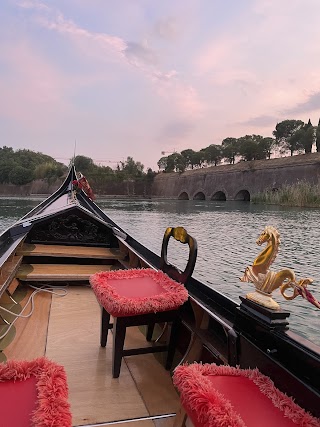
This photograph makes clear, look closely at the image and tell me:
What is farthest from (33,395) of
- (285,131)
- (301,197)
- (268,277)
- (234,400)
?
(285,131)

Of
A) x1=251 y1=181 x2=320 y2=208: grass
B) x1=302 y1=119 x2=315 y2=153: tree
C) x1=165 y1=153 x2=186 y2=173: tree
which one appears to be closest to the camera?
x1=251 y1=181 x2=320 y2=208: grass

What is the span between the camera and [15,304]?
2230 millimetres

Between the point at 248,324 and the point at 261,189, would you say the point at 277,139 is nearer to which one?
the point at 261,189

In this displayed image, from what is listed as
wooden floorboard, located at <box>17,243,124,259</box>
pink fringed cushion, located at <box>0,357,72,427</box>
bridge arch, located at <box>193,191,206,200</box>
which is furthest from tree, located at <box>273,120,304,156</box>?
pink fringed cushion, located at <box>0,357,72,427</box>

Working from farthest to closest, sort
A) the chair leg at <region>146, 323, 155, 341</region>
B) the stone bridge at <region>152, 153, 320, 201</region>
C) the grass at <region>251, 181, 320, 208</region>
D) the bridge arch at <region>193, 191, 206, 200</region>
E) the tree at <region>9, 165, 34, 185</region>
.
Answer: the tree at <region>9, 165, 34, 185</region> < the bridge arch at <region>193, 191, 206, 200</region> < the stone bridge at <region>152, 153, 320, 201</region> < the grass at <region>251, 181, 320, 208</region> < the chair leg at <region>146, 323, 155, 341</region>

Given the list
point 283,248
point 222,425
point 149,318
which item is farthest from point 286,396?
point 283,248

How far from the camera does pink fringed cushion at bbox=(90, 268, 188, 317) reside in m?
1.34

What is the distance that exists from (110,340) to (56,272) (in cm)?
100

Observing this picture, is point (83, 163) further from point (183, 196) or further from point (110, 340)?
point (110, 340)

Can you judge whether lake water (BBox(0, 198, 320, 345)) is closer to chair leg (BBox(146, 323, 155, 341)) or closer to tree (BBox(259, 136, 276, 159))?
chair leg (BBox(146, 323, 155, 341))

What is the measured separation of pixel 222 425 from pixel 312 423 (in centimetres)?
22

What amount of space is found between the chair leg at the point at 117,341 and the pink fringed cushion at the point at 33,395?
18.7 inches

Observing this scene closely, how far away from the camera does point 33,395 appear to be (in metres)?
0.83

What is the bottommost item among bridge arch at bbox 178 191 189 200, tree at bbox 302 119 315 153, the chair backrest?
the chair backrest
